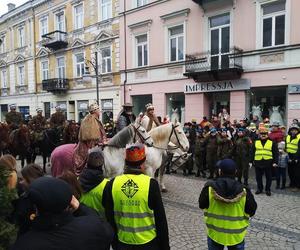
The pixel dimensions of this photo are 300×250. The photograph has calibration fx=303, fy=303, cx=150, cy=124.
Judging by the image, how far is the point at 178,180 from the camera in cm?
985

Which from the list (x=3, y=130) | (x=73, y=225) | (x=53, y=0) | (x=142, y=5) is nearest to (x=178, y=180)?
(x=3, y=130)

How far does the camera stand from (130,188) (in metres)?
2.90

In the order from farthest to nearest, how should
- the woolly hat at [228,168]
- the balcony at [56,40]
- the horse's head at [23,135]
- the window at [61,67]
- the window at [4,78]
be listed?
→ the window at [4,78], the window at [61,67], the balcony at [56,40], the horse's head at [23,135], the woolly hat at [228,168]

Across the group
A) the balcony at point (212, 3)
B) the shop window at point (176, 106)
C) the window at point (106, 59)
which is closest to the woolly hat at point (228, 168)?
the balcony at point (212, 3)

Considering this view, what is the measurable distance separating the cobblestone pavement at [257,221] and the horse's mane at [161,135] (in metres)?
1.46

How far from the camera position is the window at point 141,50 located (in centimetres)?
1972

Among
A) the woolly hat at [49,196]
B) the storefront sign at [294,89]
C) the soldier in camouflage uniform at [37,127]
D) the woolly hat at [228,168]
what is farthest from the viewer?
the storefront sign at [294,89]

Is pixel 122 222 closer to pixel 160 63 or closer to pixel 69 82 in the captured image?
Answer: pixel 160 63

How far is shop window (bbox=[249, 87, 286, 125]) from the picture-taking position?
14.1 metres

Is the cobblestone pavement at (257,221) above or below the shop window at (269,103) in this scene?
below

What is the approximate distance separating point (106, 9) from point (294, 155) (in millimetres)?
17959

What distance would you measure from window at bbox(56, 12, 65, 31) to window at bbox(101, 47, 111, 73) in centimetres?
599

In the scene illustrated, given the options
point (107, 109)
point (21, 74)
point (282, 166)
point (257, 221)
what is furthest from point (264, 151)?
point (21, 74)

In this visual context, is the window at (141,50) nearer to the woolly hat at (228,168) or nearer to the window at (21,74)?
the window at (21,74)
